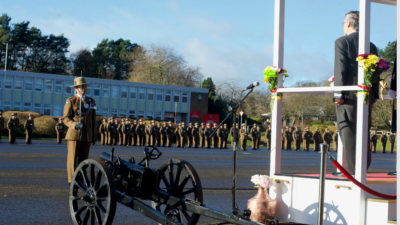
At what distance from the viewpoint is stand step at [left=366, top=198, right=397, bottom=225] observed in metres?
4.27

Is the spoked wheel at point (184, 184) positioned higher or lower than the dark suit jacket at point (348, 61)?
lower

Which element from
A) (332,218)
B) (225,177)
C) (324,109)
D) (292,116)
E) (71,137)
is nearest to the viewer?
(332,218)

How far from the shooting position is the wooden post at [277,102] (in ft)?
17.6

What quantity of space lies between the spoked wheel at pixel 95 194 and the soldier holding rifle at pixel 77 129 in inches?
82.3

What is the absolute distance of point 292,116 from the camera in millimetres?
52688

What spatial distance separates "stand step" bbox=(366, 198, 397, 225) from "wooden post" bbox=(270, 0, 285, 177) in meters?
1.26

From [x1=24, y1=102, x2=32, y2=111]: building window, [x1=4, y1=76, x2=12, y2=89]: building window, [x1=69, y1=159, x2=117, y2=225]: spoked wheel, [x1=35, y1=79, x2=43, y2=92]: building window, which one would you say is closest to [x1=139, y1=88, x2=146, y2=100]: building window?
[x1=35, y1=79, x2=43, y2=92]: building window

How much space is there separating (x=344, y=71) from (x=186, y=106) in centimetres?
5145

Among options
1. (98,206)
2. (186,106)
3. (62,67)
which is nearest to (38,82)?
(186,106)

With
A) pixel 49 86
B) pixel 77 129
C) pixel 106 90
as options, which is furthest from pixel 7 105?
pixel 77 129

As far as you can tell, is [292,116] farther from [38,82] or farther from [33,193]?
[33,193]

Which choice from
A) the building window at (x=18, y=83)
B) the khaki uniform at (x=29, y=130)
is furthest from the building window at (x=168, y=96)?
the khaki uniform at (x=29, y=130)

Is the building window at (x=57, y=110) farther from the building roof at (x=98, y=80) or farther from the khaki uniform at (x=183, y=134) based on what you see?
the khaki uniform at (x=183, y=134)

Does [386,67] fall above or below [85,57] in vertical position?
below
